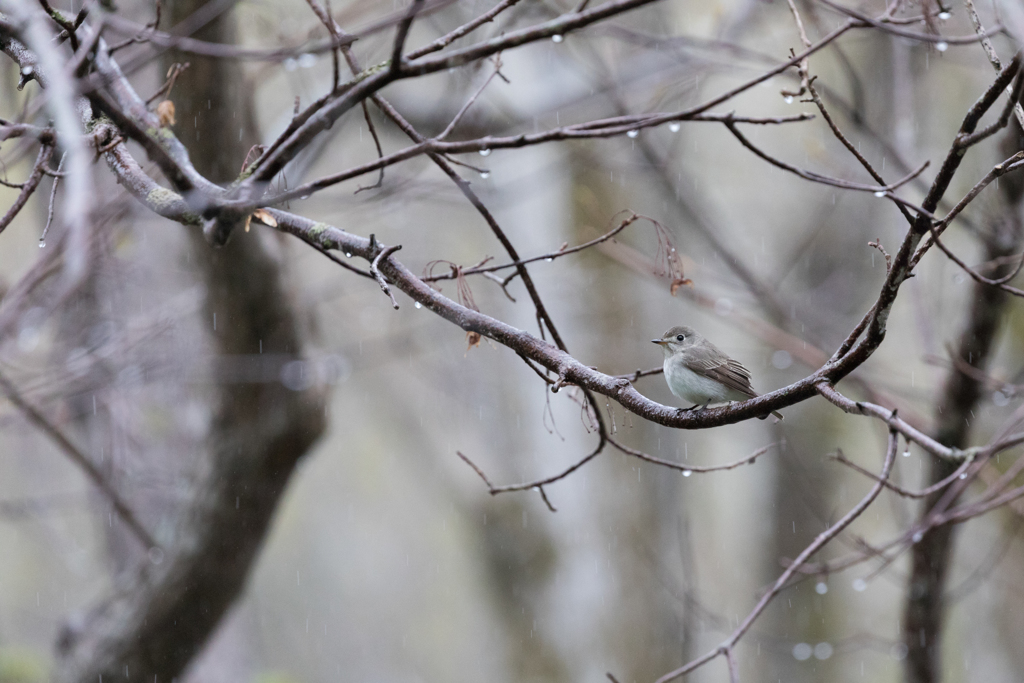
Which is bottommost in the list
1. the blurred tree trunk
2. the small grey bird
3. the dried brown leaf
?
the blurred tree trunk

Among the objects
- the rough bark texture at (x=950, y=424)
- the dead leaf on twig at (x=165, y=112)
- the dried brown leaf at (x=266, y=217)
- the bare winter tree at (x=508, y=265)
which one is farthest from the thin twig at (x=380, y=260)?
the rough bark texture at (x=950, y=424)

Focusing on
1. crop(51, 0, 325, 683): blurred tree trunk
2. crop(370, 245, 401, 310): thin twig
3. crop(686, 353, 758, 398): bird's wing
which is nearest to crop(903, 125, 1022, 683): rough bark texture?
crop(686, 353, 758, 398): bird's wing

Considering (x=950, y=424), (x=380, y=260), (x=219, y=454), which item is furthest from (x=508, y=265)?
(x=219, y=454)

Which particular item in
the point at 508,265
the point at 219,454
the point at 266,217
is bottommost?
the point at 219,454

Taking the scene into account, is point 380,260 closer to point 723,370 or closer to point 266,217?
point 266,217

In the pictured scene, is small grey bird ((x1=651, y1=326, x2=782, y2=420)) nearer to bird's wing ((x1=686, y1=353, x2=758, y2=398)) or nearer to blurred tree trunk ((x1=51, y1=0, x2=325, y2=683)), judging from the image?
bird's wing ((x1=686, y1=353, x2=758, y2=398))

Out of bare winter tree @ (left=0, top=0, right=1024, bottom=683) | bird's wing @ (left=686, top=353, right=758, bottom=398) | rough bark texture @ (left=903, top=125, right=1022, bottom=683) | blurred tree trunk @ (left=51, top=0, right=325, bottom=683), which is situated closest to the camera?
bare winter tree @ (left=0, top=0, right=1024, bottom=683)

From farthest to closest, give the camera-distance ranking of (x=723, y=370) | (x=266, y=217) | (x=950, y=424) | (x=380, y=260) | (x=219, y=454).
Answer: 1. (x=219, y=454)
2. (x=950, y=424)
3. (x=723, y=370)
4. (x=266, y=217)
5. (x=380, y=260)

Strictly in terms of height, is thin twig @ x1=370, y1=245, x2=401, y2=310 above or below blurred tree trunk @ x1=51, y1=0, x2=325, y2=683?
above

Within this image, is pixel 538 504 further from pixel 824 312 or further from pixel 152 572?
pixel 152 572

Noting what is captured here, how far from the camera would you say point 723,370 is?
9.18ft

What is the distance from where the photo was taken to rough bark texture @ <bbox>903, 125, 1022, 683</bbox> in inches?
144

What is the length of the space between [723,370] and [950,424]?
5.91 ft

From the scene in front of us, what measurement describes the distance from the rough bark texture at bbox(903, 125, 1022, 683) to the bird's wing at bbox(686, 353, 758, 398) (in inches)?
52.7
